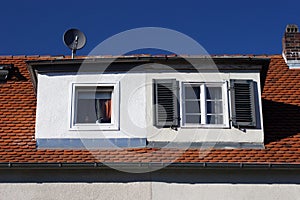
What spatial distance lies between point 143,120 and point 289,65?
17.5 feet

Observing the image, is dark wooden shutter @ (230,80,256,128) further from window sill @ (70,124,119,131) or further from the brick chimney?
the brick chimney

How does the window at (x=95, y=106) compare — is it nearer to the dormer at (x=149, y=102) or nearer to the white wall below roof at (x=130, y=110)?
the dormer at (x=149, y=102)

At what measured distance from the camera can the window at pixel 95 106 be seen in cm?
1439

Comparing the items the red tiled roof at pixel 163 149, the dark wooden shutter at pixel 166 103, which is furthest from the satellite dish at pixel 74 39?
the dark wooden shutter at pixel 166 103

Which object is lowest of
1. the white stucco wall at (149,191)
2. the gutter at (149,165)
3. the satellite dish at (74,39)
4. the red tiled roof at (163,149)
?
the white stucco wall at (149,191)

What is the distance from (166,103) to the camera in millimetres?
14383

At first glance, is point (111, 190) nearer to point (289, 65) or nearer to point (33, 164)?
point (33, 164)

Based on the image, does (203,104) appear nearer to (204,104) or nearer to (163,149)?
(204,104)

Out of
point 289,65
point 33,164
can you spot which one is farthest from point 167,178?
point 289,65

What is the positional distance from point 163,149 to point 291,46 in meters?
6.31

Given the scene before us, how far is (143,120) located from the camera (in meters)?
14.3

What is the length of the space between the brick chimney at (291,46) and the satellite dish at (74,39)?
5576mm

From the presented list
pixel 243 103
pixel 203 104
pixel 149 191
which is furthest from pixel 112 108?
pixel 243 103

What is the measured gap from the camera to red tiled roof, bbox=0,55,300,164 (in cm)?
1358
